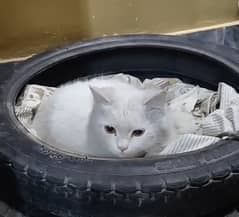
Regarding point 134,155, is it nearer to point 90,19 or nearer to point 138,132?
point 138,132

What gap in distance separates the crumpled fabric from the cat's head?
83mm

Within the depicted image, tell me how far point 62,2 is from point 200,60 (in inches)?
28.5

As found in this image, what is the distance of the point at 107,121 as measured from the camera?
145 centimetres

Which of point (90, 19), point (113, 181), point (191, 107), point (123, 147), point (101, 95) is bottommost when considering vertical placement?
point (113, 181)

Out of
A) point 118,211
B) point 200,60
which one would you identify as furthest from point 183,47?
point 118,211

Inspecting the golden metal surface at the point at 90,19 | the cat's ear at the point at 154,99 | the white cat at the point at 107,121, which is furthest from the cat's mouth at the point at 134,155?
the golden metal surface at the point at 90,19

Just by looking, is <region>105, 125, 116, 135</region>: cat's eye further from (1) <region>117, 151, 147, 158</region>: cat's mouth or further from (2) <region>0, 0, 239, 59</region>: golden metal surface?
(2) <region>0, 0, 239, 59</region>: golden metal surface

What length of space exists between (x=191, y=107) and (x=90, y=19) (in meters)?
0.73

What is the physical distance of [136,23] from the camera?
2.40m

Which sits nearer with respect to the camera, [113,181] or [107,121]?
[113,181]

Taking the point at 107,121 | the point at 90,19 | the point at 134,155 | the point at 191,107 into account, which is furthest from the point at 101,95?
the point at 90,19

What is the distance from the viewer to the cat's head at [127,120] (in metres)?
1.41

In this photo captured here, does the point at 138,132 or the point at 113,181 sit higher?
the point at 138,132

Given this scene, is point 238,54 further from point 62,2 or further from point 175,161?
point 62,2
